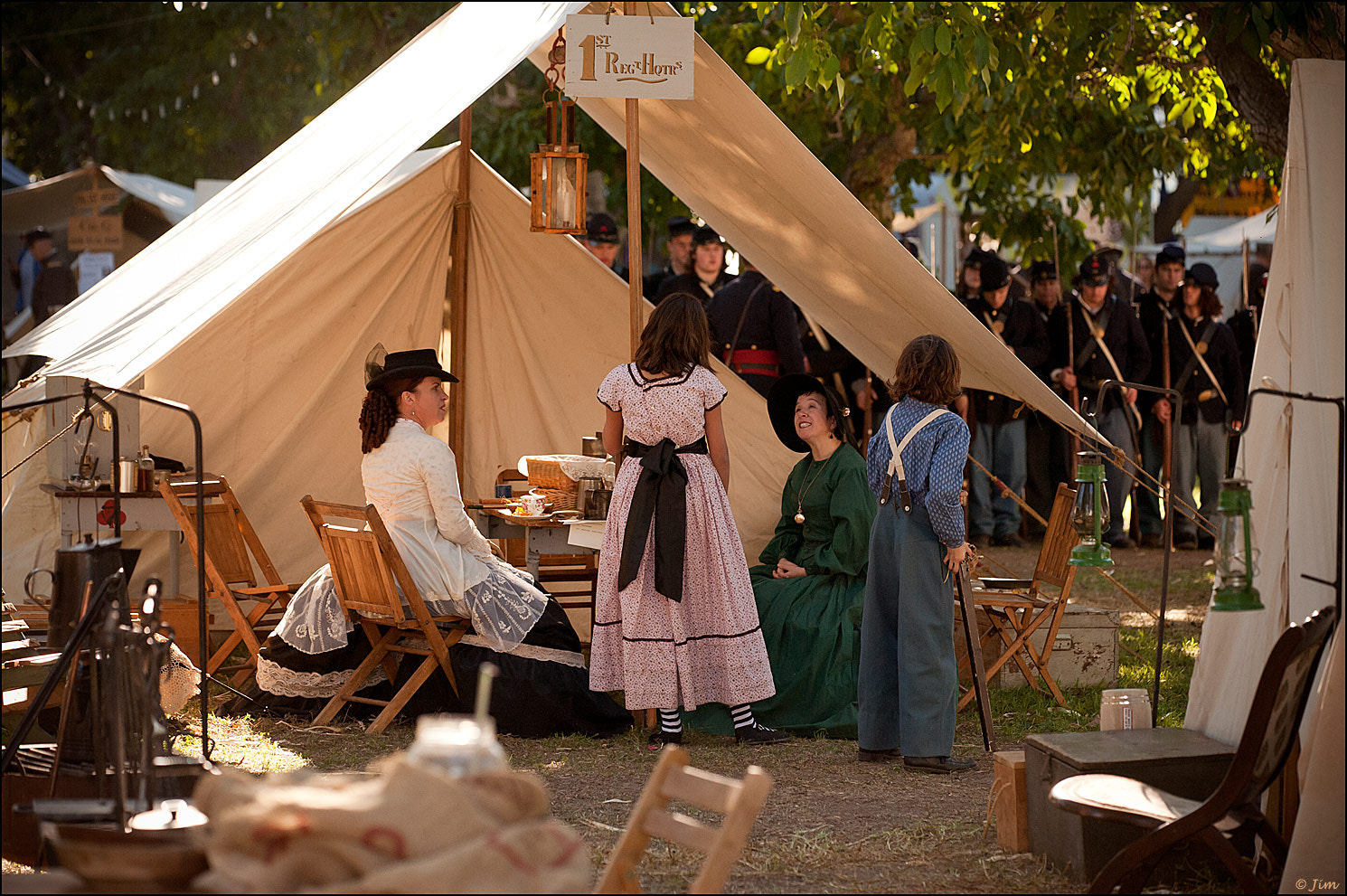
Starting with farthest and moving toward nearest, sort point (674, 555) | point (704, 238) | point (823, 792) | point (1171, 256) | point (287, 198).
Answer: point (1171, 256) < point (704, 238) < point (287, 198) < point (674, 555) < point (823, 792)

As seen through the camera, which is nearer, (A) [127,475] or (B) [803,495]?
(B) [803,495]

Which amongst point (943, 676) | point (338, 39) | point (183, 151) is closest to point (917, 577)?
point (943, 676)

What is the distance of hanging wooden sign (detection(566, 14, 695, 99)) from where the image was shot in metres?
4.85

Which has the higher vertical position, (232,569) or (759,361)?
(759,361)

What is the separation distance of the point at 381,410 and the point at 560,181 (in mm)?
1053

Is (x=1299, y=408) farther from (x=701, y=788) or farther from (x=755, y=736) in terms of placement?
(x=755, y=736)

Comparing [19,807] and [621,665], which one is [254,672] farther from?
[19,807]

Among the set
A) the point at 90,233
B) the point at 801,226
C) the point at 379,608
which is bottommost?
the point at 379,608

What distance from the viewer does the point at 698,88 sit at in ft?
16.8

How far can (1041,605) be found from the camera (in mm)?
5297

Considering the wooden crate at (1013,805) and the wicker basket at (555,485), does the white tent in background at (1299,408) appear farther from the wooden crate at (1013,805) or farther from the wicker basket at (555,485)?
the wicker basket at (555,485)

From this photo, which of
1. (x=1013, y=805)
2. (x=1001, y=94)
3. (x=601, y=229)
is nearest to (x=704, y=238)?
(x=601, y=229)

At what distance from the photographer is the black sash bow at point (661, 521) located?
15.3 feet

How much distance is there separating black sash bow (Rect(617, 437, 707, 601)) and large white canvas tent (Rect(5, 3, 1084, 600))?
1.23m
